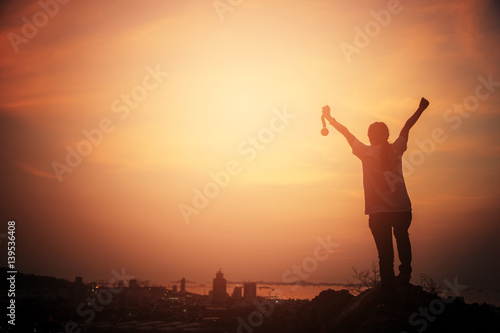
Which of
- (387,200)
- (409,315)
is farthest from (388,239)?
(409,315)

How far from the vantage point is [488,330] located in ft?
18.3

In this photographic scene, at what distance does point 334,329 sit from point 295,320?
5.53 ft

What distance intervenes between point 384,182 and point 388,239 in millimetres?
1081

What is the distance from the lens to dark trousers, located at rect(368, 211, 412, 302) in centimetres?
708

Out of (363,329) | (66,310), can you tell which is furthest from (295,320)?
(66,310)

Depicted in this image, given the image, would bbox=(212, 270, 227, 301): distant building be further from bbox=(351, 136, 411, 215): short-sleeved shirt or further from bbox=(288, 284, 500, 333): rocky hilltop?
bbox=(351, 136, 411, 215): short-sleeved shirt

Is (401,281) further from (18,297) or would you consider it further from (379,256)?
(18,297)

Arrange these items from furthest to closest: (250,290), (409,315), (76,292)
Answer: (250,290), (76,292), (409,315)

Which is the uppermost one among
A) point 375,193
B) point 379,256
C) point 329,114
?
point 329,114

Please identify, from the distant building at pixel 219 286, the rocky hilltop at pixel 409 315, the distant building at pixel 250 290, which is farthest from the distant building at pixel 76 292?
the rocky hilltop at pixel 409 315

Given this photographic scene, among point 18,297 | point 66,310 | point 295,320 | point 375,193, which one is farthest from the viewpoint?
point 18,297

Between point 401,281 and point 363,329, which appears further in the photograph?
point 401,281

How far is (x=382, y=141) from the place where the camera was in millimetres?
7414

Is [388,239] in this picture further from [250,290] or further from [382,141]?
[250,290]
